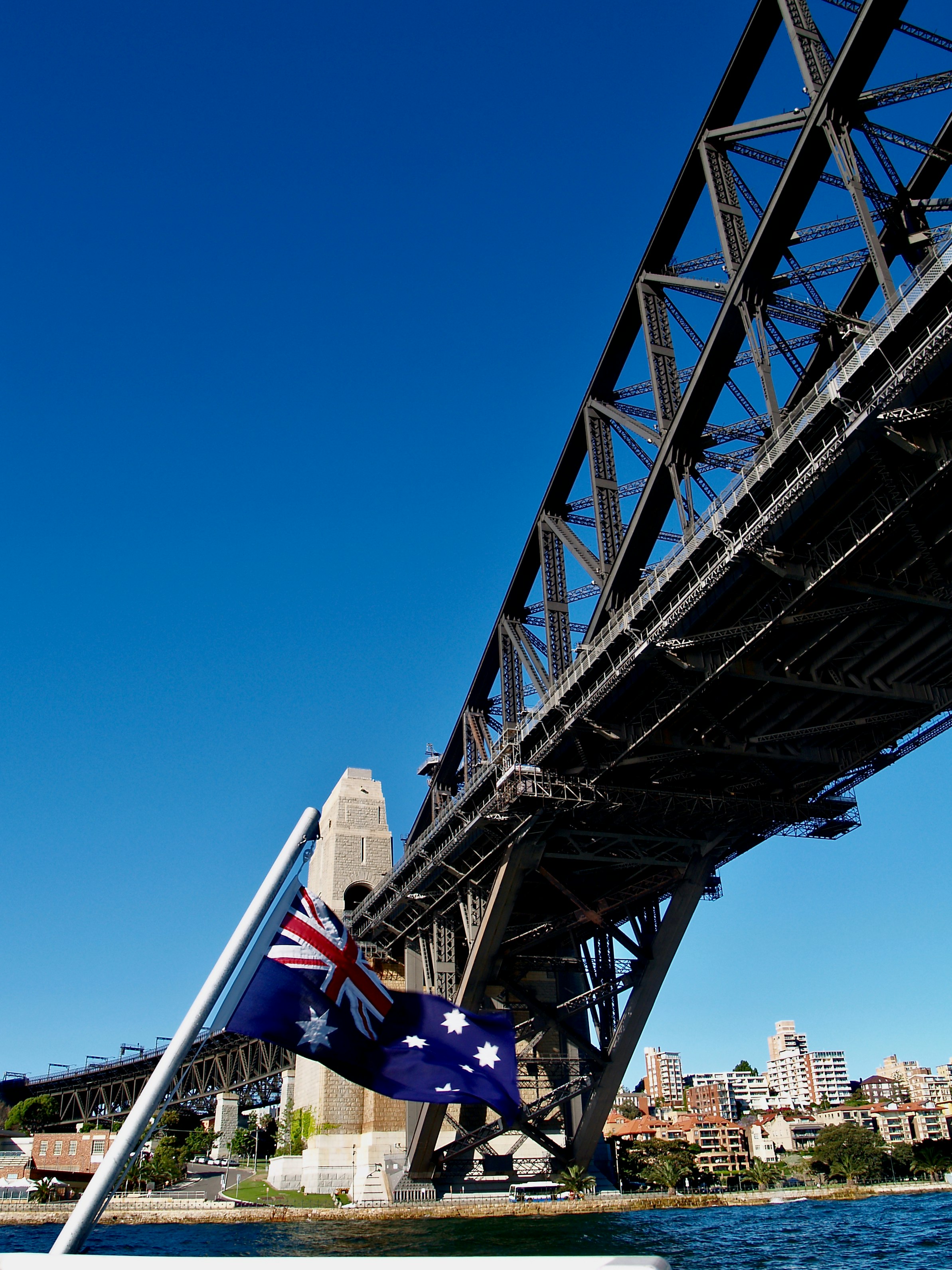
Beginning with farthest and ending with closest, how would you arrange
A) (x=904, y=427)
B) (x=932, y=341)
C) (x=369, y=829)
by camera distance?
(x=369, y=829)
(x=904, y=427)
(x=932, y=341)

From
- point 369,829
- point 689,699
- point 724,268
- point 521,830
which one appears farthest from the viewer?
point 369,829

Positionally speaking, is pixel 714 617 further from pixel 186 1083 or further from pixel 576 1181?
pixel 186 1083

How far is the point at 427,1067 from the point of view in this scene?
10.5m

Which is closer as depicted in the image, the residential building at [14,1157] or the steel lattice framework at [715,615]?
the steel lattice framework at [715,615]

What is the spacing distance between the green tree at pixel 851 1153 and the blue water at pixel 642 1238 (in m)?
47.2

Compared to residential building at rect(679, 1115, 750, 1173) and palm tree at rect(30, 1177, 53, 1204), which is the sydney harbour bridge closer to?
palm tree at rect(30, 1177, 53, 1204)

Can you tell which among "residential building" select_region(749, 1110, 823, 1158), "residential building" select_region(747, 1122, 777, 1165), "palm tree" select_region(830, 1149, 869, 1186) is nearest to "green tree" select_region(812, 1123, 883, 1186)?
"palm tree" select_region(830, 1149, 869, 1186)

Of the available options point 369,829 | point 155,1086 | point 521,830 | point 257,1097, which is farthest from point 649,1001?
point 257,1097

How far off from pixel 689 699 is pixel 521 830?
9963 millimetres

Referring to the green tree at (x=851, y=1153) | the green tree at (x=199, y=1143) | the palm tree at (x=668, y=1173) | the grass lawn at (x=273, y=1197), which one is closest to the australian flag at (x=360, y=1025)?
the grass lawn at (x=273, y=1197)

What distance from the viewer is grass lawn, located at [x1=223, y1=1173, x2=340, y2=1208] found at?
49.8 metres

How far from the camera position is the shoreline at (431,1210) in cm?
4034

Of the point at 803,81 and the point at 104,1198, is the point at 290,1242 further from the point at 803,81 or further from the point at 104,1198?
the point at 803,81

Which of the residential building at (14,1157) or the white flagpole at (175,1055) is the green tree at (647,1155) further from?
the white flagpole at (175,1055)
